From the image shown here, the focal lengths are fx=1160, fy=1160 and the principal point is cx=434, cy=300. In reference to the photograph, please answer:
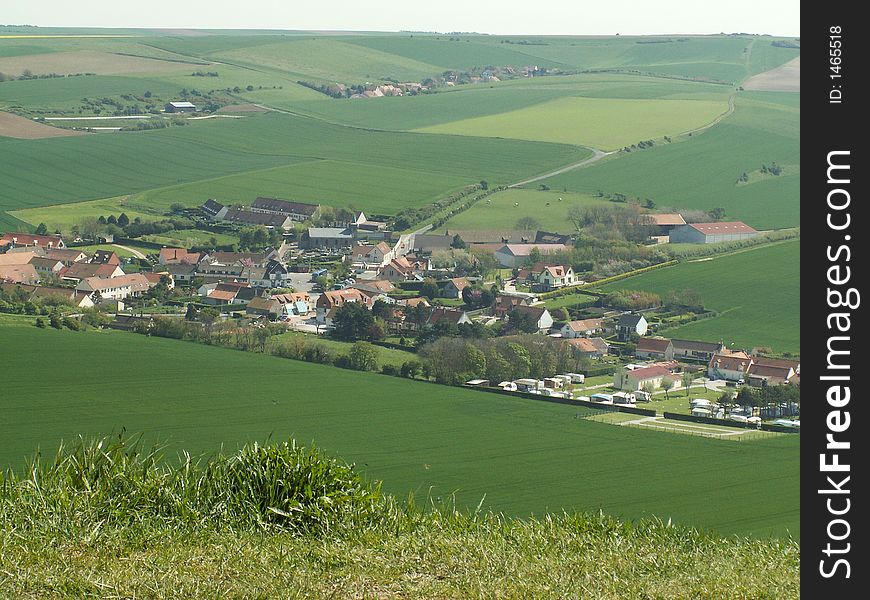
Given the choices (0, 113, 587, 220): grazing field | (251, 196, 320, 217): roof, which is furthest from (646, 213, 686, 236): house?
(251, 196, 320, 217): roof

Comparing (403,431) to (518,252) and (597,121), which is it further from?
(597,121)

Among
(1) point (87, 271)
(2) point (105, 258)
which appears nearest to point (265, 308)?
(1) point (87, 271)

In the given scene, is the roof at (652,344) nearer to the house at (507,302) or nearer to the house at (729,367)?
the house at (729,367)

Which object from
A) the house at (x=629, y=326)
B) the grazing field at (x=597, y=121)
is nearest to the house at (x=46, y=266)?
the house at (x=629, y=326)

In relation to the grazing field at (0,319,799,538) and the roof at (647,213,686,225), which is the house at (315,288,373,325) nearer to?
the grazing field at (0,319,799,538)

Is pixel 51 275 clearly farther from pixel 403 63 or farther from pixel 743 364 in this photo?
pixel 403 63

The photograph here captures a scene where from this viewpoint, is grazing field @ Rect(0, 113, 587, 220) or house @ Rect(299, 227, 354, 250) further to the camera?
grazing field @ Rect(0, 113, 587, 220)
